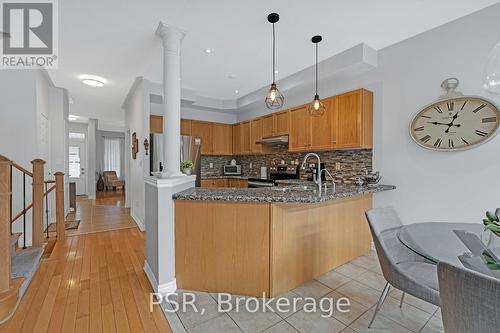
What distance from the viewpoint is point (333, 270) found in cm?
273

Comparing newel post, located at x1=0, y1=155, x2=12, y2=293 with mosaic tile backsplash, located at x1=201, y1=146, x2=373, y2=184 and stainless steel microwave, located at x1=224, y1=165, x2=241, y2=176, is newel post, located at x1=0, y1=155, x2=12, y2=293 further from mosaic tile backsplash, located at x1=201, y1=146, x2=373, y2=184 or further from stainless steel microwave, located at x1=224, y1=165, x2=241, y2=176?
stainless steel microwave, located at x1=224, y1=165, x2=241, y2=176

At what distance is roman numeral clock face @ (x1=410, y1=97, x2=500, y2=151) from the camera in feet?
7.76

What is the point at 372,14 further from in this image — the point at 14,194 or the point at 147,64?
the point at 14,194

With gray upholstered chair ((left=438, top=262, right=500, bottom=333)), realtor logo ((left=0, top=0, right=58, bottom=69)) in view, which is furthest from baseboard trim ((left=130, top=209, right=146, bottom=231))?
gray upholstered chair ((left=438, top=262, right=500, bottom=333))

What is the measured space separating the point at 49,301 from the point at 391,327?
284 centimetres

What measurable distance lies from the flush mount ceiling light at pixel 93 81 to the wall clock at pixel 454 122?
16.0 feet

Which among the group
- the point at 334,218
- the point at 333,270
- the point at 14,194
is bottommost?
the point at 333,270

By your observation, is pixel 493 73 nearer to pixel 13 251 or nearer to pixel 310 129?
pixel 310 129

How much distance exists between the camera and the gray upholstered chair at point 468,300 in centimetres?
76

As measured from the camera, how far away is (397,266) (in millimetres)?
1578

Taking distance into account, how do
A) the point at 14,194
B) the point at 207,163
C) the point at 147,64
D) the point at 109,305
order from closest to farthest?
the point at 109,305 → the point at 14,194 → the point at 147,64 → the point at 207,163

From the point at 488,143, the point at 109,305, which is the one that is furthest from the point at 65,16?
the point at 488,143

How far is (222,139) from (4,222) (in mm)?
4354

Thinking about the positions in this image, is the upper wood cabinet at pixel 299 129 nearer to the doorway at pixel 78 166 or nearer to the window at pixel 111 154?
the doorway at pixel 78 166
